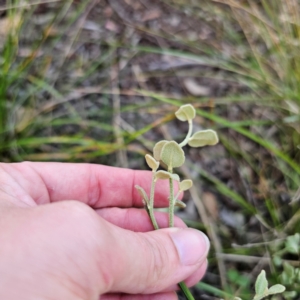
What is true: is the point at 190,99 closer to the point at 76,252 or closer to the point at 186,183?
the point at 186,183

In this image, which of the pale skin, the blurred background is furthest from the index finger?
the blurred background

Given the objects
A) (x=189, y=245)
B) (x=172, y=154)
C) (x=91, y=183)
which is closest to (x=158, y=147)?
(x=172, y=154)

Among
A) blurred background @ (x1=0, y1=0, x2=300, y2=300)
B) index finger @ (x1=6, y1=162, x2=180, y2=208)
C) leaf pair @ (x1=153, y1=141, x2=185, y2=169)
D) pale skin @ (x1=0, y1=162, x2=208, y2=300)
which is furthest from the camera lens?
blurred background @ (x1=0, y1=0, x2=300, y2=300)

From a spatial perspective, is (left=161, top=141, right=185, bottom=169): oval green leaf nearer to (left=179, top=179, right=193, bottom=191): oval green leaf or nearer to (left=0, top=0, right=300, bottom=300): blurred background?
(left=179, top=179, right=193, bottom=191): oval green leaf

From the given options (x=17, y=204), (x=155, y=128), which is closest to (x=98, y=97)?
(x=155, y=128)

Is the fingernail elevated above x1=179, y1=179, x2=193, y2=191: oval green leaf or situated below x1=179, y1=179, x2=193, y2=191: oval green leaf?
below

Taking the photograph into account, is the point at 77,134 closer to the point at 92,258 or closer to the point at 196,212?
the point at 196,212
